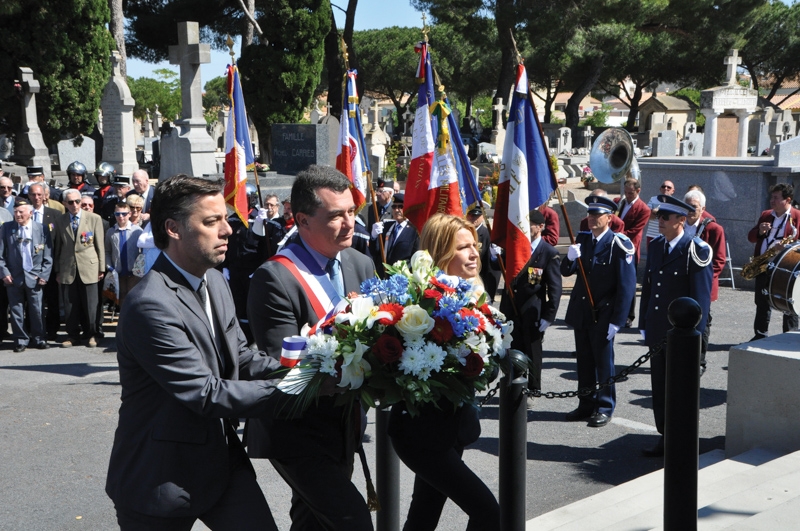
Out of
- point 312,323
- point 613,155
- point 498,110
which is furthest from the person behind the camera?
point 498,110

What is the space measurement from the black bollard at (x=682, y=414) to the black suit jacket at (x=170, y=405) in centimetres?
160

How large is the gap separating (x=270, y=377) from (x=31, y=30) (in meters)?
28.2

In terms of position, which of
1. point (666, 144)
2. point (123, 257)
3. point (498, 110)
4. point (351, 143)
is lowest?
point (123, 257)

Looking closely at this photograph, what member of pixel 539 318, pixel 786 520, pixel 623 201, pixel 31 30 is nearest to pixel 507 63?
pixel 31 30

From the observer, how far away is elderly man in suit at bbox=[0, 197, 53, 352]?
998cm

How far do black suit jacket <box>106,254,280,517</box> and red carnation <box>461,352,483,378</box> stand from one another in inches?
27.9

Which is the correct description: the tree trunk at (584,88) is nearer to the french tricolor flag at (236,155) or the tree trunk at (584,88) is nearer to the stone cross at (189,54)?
the stone cross at (189,54)

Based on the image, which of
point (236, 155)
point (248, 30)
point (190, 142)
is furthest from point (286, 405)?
point (248, 30)

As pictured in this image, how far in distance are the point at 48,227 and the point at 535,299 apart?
624 cm

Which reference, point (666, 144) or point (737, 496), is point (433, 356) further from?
point (666, 144)

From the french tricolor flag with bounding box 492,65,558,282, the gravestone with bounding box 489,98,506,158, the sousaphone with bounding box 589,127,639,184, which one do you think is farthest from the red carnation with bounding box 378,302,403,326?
the gravestone with bounding box 489,98,506,158

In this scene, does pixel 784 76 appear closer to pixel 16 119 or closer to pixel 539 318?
pixel 16 119

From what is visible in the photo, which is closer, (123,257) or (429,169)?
(429,169)

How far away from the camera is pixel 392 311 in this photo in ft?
10.1
